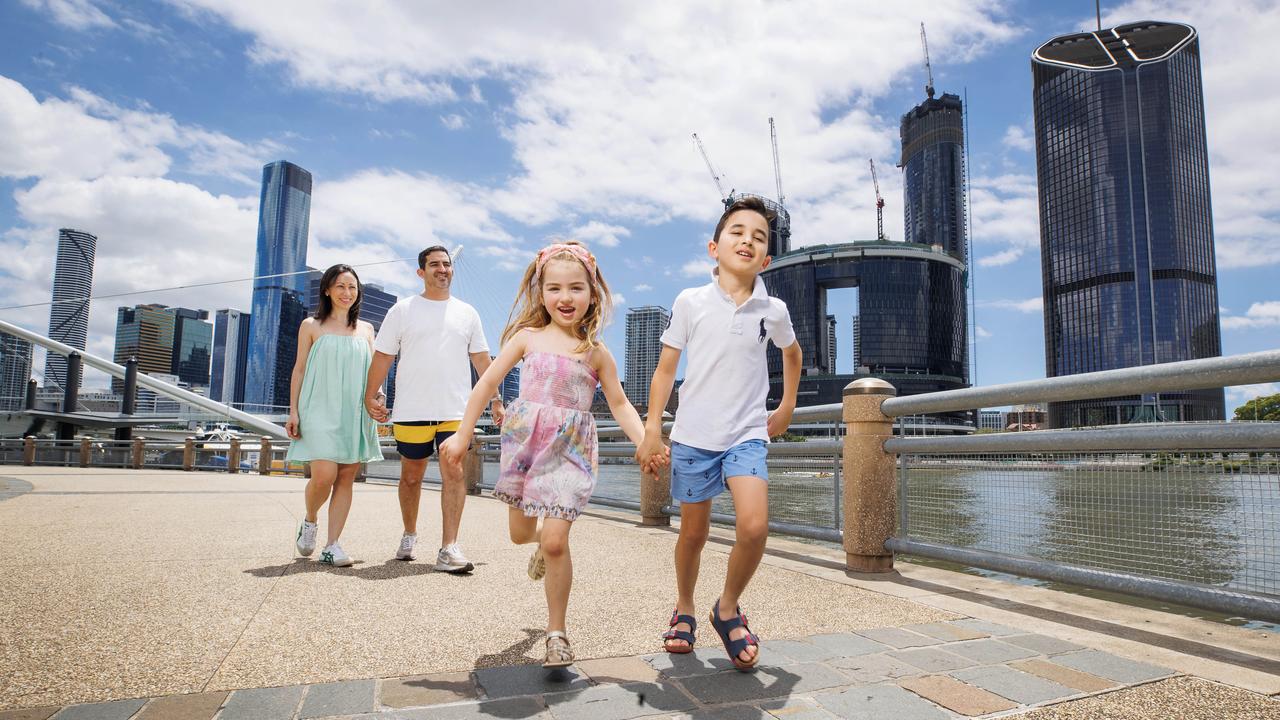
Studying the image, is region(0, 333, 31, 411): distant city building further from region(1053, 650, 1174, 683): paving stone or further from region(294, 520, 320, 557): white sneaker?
region(1053, 650, 1174, 683): paving stone

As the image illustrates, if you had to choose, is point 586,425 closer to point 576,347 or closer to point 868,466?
point 576,347

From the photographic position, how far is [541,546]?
2.50 meters

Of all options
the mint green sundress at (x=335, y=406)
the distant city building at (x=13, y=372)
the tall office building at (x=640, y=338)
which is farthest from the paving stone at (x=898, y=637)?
the tall office building at (x=640, y=338)

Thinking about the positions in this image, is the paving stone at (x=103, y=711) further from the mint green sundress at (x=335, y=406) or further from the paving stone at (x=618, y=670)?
the mint green sundress at (x=335, y=406)

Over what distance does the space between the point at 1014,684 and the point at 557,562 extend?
4.79 ft

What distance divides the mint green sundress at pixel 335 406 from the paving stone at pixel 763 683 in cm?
276

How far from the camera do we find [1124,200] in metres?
125

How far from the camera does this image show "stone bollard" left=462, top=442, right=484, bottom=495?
10.8m

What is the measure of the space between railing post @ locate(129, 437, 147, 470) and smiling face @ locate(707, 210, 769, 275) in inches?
878

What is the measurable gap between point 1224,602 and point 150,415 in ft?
269

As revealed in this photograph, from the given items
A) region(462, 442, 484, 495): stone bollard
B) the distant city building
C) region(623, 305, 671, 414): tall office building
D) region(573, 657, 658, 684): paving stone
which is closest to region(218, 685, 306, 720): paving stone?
region(573, 657, 658, 684): paving stone

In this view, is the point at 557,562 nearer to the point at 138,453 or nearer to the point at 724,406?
the point at 724,406

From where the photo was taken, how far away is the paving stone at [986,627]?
2918 millimetres

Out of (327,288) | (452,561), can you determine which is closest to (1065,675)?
(452,561)
